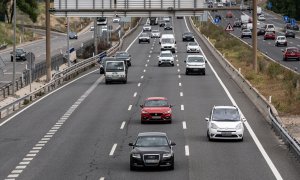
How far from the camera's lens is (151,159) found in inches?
1136

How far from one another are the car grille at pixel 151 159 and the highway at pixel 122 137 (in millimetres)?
398

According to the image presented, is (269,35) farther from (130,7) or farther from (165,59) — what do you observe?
(130,7)

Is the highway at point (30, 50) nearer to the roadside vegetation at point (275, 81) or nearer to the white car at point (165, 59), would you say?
the white car at point (165, 59)

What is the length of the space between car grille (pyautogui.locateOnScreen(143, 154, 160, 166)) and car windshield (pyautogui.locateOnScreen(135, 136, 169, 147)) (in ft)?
2.48

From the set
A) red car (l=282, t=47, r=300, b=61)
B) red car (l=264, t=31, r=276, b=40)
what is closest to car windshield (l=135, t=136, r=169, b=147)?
red car (l=282, t=47, r=300, b=61)

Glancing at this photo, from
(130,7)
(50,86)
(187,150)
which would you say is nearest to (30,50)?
(130,7)

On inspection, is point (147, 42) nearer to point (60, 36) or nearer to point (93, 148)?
point (60, 36)

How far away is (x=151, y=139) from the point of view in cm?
2994

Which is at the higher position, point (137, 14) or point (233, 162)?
point (137, 14)

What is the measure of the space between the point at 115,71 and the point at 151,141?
37424 millimetres

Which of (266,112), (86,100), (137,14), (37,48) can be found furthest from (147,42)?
(266,112)

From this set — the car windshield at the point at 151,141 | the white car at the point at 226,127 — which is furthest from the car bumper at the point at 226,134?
the car windshield at the point at 151,141

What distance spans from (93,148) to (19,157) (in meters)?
3.44

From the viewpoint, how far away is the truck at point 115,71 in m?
67.0
